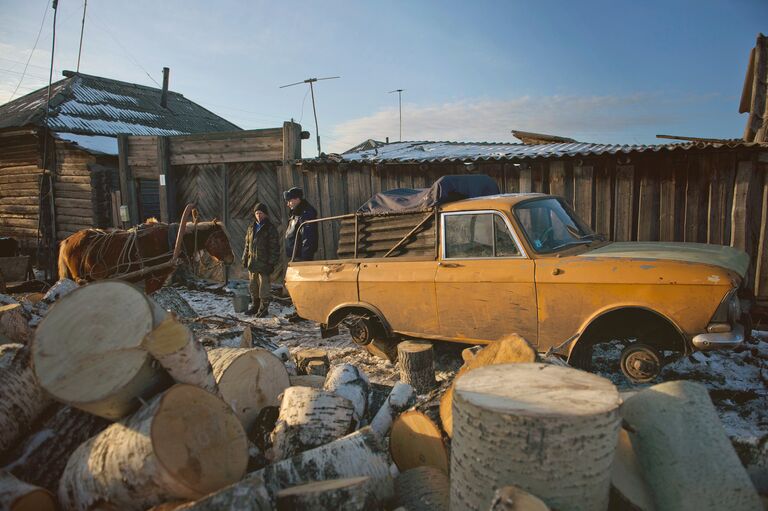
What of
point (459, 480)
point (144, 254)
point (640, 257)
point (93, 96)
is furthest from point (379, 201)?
point (93, 96)

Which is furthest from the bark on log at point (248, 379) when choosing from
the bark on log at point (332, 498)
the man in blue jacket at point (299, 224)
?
the man in blue jacket at point (299, 224)

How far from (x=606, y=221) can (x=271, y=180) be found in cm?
682

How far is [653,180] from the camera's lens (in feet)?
22.6

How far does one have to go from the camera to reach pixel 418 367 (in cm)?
432

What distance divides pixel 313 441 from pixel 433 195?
298cm

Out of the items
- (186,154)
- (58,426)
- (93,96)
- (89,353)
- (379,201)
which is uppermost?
(93,96)

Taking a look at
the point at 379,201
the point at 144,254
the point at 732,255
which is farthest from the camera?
the point at 144,254

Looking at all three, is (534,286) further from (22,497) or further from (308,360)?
(22,497)

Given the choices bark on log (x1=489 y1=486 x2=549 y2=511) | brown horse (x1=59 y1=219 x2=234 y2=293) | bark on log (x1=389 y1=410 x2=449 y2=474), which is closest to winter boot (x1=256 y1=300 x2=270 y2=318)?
brown horse (x1=59 y1=219 x2=234 y2=293)

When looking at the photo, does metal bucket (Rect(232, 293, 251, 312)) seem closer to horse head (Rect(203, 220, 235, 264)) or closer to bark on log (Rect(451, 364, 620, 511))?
horse head (Rect(203, 220, 235, 264))

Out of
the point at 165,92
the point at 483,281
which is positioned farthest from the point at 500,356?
the point at 165,92

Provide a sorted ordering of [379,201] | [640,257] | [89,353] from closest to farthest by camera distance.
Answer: [89,353] → [640,257] → [379,201]

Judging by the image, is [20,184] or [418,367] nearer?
[418,367]

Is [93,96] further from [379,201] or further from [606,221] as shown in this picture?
[606,221]
